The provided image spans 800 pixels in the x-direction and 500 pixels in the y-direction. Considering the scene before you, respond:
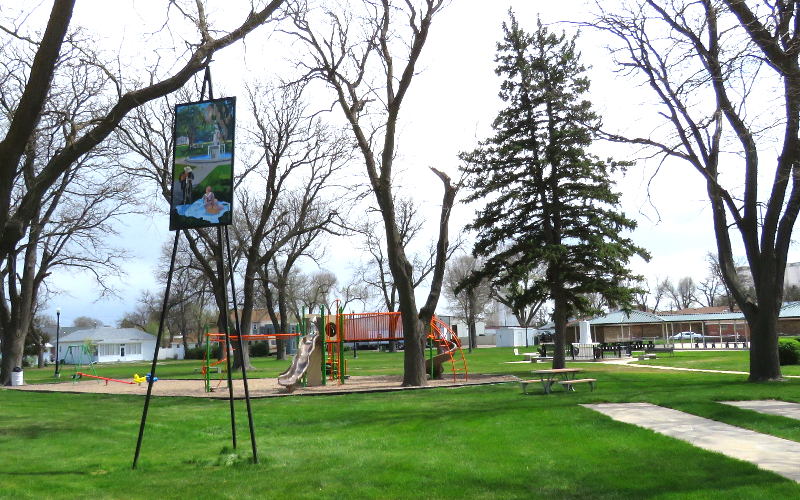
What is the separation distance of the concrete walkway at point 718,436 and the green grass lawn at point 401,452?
28 cm

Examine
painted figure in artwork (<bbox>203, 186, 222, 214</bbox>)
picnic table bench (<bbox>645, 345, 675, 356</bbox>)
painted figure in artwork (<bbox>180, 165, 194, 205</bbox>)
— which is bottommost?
picnic table bench (<bbox>645, 345, 675, 356</bbox>)

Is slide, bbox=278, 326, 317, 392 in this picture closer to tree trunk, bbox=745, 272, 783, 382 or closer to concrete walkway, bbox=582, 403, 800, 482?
concrete walkway, bbox=582, 403, 800, 482

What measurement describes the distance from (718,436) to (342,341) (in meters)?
15.0

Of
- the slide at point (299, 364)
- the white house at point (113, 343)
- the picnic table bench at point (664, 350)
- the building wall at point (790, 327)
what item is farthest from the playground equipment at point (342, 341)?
the white house at point (113, 343)

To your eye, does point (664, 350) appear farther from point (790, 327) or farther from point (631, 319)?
point (790, 327)

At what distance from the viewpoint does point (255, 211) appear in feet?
146

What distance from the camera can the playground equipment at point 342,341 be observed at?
2216 centimetres

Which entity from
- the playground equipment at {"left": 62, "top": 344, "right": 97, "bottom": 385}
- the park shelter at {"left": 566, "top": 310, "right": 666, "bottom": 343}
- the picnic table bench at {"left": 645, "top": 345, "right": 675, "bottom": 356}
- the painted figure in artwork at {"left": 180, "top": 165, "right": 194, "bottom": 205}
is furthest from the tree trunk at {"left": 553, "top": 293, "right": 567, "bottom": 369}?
the playground equipment at {"left": 62, "top": 344, "right": 97, "bottom": 385}

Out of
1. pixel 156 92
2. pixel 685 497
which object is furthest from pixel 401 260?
pixel 685 497

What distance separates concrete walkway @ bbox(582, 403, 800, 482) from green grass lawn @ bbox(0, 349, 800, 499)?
0.28m

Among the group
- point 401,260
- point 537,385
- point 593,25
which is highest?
point 593,25

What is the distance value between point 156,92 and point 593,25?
30.9 ft

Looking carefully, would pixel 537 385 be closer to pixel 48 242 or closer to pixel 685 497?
pixel 685 497

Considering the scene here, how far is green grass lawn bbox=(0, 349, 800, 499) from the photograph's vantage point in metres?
6.91
